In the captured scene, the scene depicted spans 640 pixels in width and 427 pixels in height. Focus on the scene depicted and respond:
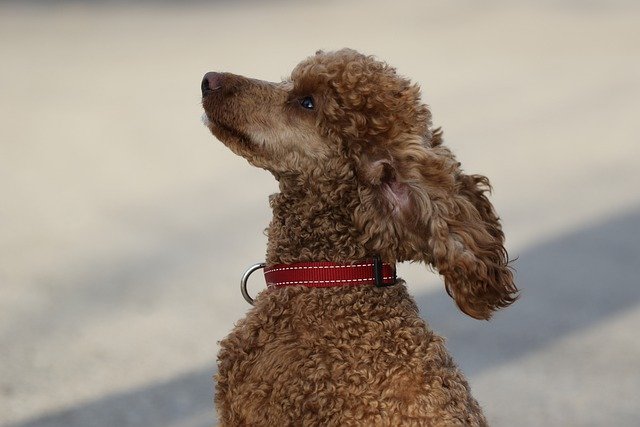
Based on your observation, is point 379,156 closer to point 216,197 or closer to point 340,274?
point 340,274

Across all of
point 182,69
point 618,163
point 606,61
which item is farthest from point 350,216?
point 606,61

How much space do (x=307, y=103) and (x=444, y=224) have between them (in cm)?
51

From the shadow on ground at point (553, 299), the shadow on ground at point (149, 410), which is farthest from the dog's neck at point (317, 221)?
the shadow on ground at point (553, 299)

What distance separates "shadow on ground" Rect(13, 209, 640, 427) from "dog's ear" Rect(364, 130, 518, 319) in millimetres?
1921

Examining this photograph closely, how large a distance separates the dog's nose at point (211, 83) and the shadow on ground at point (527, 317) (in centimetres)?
180

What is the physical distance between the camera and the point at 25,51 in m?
11.9

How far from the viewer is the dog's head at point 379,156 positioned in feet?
10.6

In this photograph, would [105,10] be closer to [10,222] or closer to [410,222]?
[10,222]

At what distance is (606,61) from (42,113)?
4815 millimetres

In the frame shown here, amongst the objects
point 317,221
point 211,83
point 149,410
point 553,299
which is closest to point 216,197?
point 553,299

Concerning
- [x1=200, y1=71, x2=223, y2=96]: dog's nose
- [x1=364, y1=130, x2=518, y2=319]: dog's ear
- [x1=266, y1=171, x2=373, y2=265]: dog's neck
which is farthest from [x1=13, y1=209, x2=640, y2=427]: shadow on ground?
[x1=364, y1=130, x2=518, y2=319]: dog's ear

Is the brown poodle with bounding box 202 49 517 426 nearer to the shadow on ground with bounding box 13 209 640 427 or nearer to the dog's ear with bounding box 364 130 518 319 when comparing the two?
the dog's ear with bounding box 364 130 518 319

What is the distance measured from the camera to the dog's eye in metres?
3.45

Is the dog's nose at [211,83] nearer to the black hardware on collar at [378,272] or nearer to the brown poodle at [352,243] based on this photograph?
the brown poodle at [352,243]
